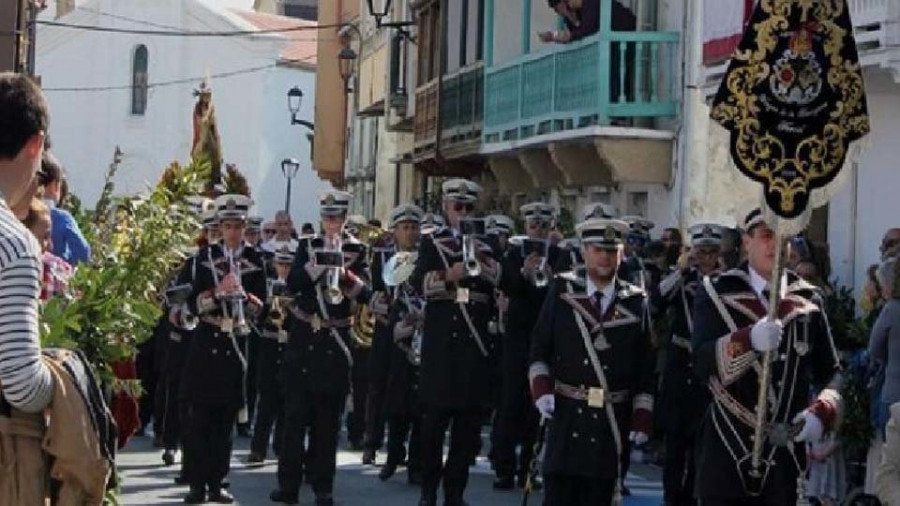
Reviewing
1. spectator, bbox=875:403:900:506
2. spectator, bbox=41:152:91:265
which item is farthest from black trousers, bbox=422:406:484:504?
spectator, bbox=875:403:900:506

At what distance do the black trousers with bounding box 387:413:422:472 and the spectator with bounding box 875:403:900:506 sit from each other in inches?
370

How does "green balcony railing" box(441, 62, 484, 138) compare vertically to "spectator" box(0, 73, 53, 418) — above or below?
above

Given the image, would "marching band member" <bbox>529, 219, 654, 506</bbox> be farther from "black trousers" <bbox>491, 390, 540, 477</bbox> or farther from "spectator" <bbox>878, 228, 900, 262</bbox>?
"black trousers" <bbox>491, 390, 540, 477</bbox>

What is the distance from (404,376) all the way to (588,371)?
280 inches

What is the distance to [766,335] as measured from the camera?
10.0 metres

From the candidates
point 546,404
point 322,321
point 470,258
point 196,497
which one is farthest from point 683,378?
point 546,404

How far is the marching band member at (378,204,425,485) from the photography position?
17.8 m

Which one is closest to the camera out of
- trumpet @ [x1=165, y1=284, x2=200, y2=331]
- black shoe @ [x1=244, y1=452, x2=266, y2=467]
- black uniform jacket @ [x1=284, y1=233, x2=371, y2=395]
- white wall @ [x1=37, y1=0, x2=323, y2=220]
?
trumpet @ [x1=165, y1=284, x2=200, y2=331]

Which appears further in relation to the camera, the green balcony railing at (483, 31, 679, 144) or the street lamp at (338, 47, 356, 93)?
the street lamp at (338, 47, 356, 93)

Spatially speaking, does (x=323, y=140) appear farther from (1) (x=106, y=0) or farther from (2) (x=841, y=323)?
(2) (x=841, y=323)

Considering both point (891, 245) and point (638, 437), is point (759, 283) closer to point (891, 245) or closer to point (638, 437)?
point (638, 437)

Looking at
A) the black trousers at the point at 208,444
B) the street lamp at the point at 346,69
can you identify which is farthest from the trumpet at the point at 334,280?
the street lamp at the point at 346,69

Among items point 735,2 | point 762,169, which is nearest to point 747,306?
point 762,169

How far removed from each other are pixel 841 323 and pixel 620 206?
12766mm
